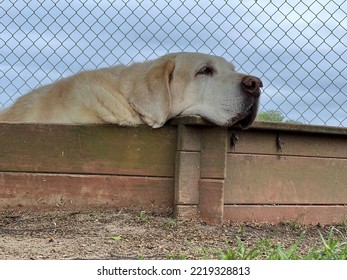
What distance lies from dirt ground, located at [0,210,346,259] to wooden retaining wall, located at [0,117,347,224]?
0.35 ft

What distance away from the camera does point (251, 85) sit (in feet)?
12.8

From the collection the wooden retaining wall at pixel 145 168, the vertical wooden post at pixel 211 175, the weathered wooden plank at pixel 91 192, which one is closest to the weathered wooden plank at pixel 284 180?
the wooden retaining wall at pixel 145 168

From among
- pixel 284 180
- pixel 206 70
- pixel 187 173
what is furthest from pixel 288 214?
pixel 206 70

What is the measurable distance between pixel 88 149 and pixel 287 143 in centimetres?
147

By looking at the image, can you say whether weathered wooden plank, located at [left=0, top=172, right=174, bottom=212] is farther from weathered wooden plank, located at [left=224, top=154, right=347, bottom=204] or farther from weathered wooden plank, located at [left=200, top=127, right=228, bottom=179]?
weathered wooden plank, located at [left=224, top=154, right=347, bottom=204]

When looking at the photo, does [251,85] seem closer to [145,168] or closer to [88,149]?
[145,168]

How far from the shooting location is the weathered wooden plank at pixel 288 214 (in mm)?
4289

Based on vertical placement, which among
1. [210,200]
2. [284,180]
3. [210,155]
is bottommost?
[210,200]

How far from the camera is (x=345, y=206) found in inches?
196

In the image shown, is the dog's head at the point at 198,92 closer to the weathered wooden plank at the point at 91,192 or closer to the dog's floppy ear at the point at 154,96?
the dog's floppy ear at the point at 154,96

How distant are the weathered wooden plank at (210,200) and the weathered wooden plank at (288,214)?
0.64 feet

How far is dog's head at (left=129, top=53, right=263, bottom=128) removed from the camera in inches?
155

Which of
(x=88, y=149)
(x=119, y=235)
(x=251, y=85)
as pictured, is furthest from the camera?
(x=88, y=149)

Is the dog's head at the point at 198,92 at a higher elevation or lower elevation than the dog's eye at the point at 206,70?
lower
